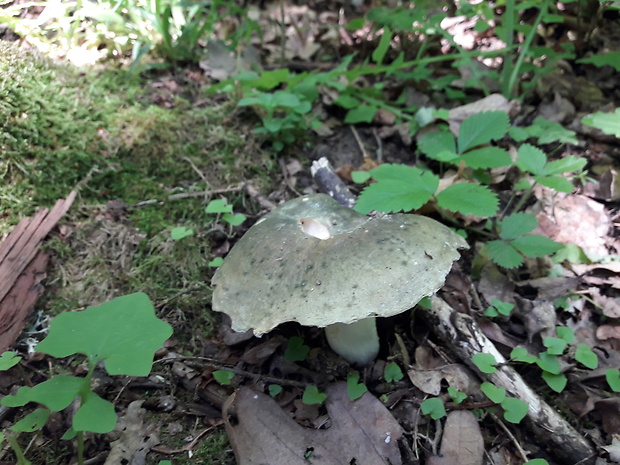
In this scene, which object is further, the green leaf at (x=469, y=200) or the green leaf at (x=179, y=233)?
the green leaf at (x=179, y=233)

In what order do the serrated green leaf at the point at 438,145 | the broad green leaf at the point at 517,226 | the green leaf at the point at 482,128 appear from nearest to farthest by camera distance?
the broad green leaf at the point at 517,226
the green leaf at the point at 482,128
the serrated green leaf at the point at 438,145

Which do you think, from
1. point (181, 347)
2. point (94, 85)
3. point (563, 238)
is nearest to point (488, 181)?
point (563, 238)

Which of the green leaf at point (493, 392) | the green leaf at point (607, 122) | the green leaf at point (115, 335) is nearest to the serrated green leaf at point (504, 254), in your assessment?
the green leaf at point (493, 392)

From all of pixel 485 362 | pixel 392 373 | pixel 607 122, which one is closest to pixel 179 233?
pixel 392 373

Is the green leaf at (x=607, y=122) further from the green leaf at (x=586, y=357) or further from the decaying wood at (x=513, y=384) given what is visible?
the decaying wood at (x=513, y=384)

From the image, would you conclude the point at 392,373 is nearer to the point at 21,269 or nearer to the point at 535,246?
the point at 535,246

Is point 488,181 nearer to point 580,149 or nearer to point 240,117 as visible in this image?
point 580,149
